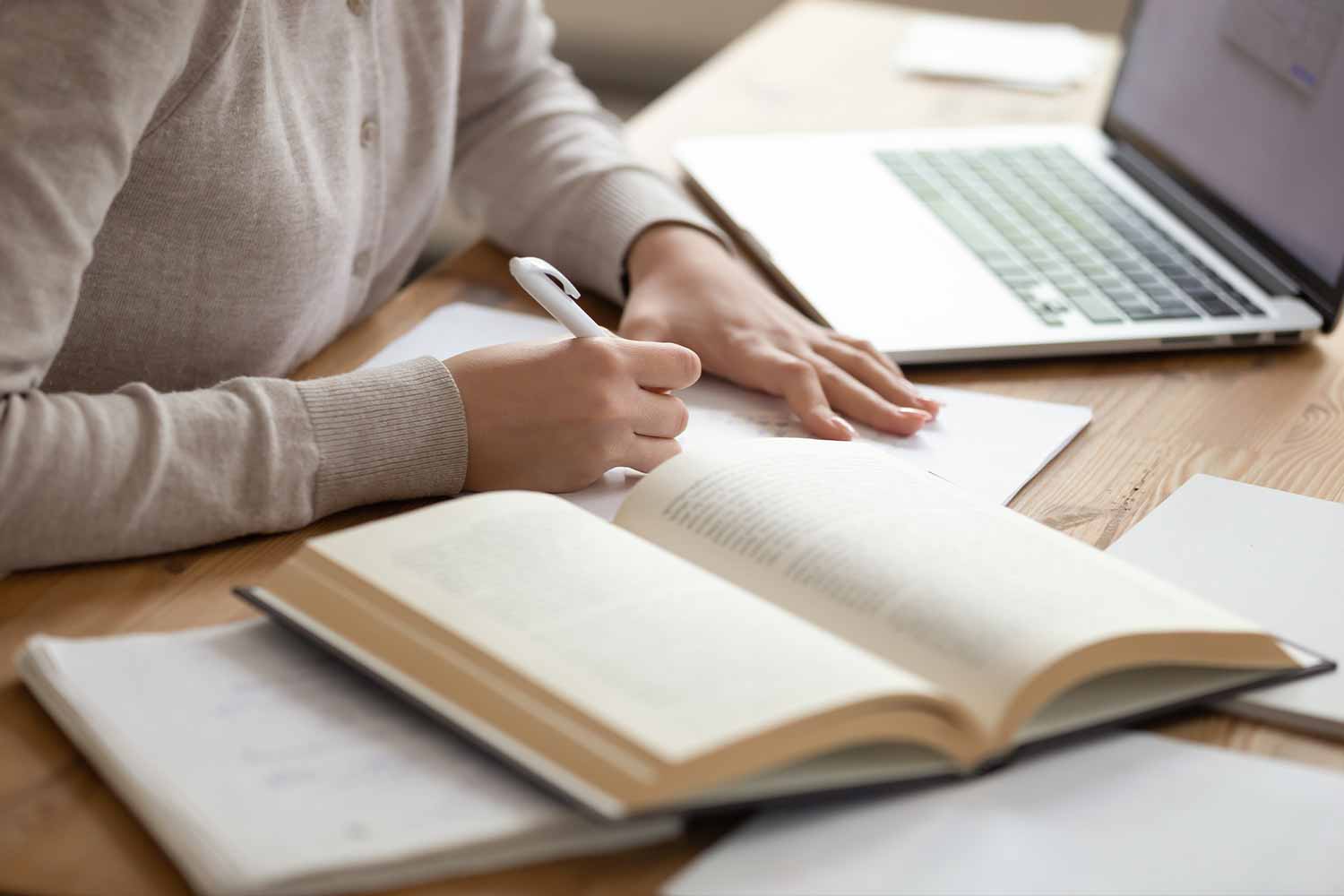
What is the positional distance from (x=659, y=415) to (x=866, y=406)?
0.14 m

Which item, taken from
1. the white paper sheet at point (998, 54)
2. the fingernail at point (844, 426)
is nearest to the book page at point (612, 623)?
the fingernail at point (844, 426)

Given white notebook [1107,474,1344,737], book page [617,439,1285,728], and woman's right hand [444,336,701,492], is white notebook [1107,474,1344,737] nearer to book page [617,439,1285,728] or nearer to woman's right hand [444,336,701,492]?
book page [617,439,1285,728]

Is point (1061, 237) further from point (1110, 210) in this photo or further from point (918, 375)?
point (918, 375)

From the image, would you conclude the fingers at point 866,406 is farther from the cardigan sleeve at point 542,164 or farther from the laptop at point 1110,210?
the cardigan sleeve at point 542,164

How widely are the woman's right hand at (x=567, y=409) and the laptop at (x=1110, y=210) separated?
21 centimetres

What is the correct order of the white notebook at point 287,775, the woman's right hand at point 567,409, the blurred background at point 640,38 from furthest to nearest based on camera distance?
the blurred background at point 640,38
the woman's right hand at point 567,409
the white notebook at point 287,775

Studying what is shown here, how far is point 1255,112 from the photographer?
3.34 feet

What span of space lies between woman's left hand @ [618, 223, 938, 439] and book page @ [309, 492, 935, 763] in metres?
0.25

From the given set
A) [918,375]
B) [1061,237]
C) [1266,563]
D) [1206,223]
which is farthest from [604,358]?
[1206,223]

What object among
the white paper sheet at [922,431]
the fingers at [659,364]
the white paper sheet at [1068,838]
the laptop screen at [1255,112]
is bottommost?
the white paper sheet at [922,431]

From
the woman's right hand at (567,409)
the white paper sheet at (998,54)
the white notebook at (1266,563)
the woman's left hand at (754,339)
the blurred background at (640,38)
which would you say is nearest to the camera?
the white notebook at (1266,563)

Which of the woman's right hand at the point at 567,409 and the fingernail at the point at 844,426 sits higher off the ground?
the woman's right hand at the point at 567,409

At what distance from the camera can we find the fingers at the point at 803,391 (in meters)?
0.79

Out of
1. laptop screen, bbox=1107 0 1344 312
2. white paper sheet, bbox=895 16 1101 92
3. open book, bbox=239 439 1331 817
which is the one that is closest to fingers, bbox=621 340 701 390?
open book, bbox=239 439 1331 817
